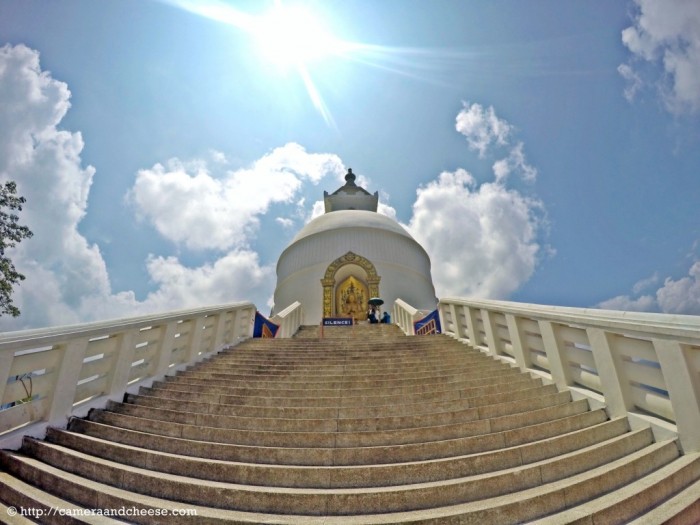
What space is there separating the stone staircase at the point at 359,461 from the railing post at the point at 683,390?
7.1 inches

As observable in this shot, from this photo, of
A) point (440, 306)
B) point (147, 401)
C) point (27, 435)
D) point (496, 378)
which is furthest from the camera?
point (440, 306)

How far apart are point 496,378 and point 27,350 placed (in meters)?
5.65

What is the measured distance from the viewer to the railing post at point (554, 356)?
4.21 meters

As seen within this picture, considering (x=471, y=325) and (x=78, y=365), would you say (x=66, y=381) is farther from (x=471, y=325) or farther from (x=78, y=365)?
(x=471, y=325)

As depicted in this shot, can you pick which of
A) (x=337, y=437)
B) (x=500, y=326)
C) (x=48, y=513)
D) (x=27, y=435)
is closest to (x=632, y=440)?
(x=337, y=437)

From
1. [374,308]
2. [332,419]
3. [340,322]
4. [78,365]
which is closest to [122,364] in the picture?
[78,365]

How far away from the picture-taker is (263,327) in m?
10.9

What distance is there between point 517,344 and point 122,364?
5.81m

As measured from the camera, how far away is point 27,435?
3344 mm

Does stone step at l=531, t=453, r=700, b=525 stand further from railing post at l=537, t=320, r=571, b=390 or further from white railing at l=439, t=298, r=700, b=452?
railing post at l=537, t=320, r=571, b=390

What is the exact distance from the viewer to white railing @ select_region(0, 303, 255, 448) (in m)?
3.33

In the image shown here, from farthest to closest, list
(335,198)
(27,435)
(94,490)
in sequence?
(335,198), (27,435), (94,490)

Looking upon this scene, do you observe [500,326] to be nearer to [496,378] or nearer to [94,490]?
[496,378]

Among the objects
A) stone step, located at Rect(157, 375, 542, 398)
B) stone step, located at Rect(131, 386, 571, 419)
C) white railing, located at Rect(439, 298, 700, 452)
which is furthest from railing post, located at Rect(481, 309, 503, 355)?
stone step, located at Rect(131, 386, 571, 419)
